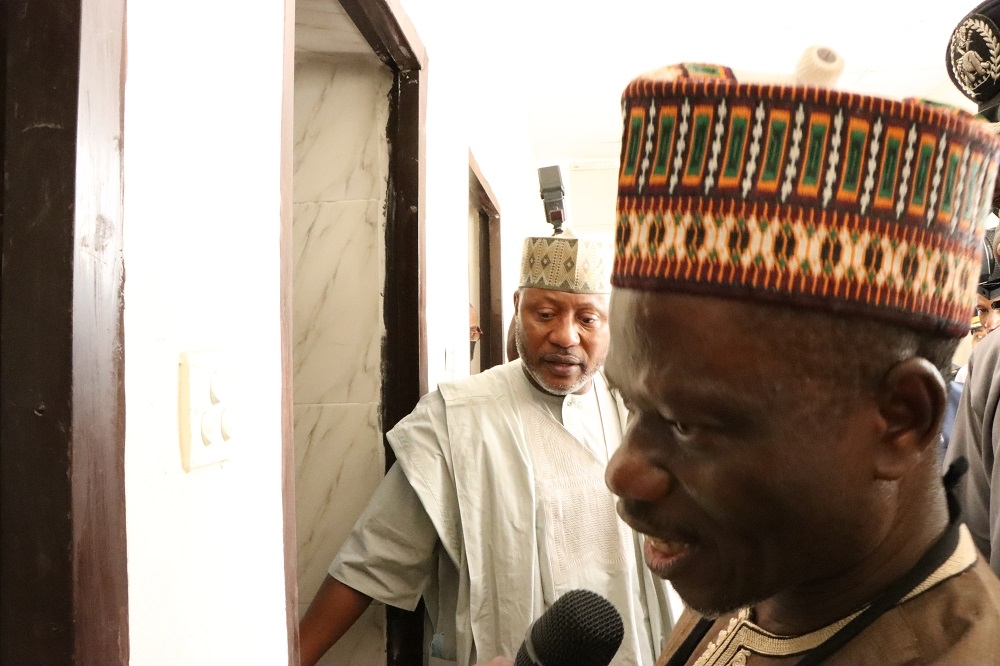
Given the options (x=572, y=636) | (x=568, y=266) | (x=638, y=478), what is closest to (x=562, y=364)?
→ (x=568, y=266)

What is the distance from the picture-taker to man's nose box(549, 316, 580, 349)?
1879 mm

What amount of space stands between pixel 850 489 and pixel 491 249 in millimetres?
3712

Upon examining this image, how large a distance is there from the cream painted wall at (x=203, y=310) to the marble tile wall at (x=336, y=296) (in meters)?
0.87

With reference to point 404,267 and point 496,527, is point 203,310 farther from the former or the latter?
point 404,267

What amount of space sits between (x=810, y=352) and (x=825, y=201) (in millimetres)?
116

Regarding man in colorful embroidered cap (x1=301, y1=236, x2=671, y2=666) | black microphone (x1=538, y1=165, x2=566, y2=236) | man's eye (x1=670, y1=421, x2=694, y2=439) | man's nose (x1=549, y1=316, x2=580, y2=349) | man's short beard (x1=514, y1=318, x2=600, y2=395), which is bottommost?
man in colorful embroidered cap (x1=301, y1=236, x2=671, y2=666)

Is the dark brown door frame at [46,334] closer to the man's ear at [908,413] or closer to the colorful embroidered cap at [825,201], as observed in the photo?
the colorful embroidered cap at [825,201]

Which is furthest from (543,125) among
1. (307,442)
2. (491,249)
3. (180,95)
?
(180,95)

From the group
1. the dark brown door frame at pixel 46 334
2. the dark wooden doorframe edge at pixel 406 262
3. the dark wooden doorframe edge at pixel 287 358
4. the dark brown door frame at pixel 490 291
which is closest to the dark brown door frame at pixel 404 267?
the dark wooden doorframe edge at pixel 406 262

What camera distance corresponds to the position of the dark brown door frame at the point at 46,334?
564 mm

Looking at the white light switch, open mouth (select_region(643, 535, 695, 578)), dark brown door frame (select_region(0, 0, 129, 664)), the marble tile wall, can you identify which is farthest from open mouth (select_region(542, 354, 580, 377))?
dark brown door frame (select_region(0, 0, 129, 664))

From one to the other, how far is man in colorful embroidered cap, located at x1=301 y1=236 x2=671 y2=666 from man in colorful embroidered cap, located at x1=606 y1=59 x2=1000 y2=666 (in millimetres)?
1064

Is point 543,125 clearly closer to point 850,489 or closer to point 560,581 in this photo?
point 560,581

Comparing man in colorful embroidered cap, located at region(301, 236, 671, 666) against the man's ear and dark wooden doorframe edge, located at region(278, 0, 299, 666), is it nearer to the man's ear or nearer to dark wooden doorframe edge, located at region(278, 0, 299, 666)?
dark wooden doorframe edge, located at region(278, 0, 299, 666)
